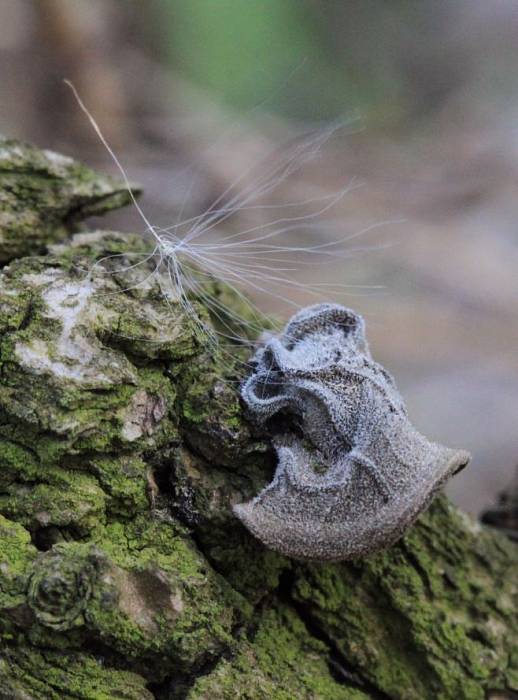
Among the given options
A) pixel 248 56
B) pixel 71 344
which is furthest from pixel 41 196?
pixel 248 56

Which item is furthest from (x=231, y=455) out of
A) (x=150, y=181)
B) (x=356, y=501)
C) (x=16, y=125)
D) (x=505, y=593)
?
(x=16, y=125)

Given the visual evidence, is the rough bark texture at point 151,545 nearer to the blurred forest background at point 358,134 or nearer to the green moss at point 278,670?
the green moss at point 278,670

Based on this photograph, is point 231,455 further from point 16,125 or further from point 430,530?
point 16,125

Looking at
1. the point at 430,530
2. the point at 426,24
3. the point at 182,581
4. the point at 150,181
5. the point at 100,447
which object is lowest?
the point at 182,581

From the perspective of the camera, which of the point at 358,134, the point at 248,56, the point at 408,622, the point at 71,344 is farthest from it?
the point at 358,134

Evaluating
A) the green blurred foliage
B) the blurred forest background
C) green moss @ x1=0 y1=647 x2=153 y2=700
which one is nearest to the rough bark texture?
green moss @ x1=0 y1=647 x2=153 y2=700

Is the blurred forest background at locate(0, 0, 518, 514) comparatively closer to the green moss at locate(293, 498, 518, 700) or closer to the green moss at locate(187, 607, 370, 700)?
the green moss at locate(293, 498, 518, 700)

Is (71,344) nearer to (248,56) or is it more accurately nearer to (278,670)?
(278,670)
